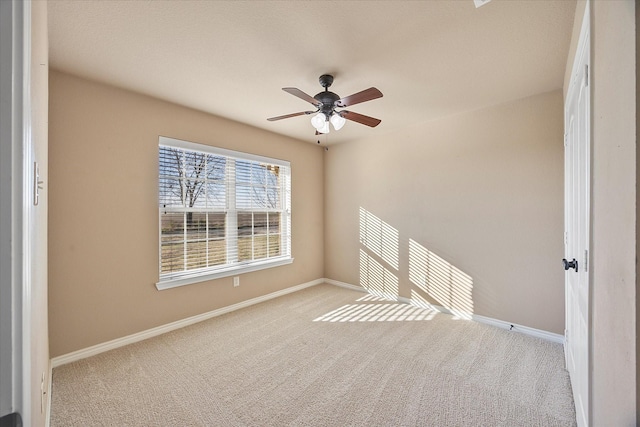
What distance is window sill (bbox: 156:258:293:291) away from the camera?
3.04m

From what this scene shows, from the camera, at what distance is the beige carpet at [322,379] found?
1.79 metres

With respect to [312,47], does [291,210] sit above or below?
below

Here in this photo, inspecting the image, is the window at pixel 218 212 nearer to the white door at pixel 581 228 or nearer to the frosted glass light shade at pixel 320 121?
the frosted glass light shade at pixel 320 121

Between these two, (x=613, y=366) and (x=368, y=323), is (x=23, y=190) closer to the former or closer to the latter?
(x=613, y=366)

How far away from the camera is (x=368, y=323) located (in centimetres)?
328

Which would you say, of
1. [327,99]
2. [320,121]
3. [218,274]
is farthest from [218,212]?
[327,99]

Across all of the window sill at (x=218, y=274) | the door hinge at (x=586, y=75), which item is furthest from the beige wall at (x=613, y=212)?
the window sill at (x=218, y=274)

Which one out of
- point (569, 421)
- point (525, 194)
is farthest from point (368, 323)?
point (525, 194)

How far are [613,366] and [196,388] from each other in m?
2.40

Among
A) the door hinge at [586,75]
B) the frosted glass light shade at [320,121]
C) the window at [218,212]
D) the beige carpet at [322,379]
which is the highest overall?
the frosted glass light shade at [320,121]

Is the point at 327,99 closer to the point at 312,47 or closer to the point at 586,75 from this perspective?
the point at 312,47

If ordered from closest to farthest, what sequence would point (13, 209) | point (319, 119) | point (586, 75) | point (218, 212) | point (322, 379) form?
point (13, 209)
point (586, 75)
point (322, 379)
point (319, 119)
point (218, 212)

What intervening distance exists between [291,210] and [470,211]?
102 inches

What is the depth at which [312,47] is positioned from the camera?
207cm
